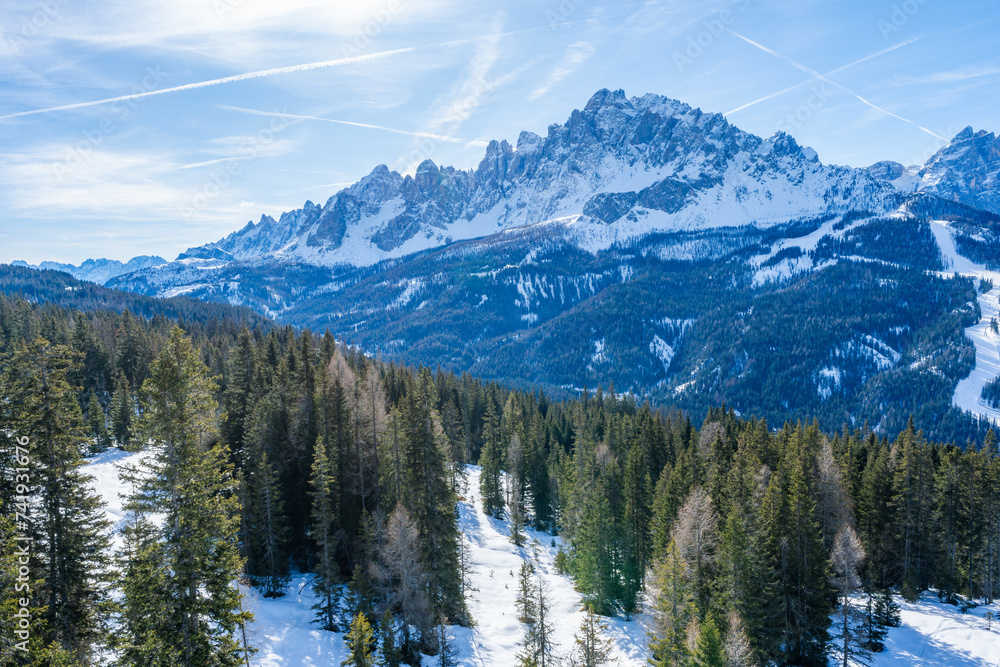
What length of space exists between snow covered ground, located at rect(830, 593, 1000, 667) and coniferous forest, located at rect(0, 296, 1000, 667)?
1551mm

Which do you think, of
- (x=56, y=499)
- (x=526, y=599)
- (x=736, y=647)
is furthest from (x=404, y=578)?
(x=56, y=499)

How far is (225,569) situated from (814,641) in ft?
127

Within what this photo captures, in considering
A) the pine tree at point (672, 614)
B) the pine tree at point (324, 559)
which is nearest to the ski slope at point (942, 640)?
the pine tree at point (672, 614)

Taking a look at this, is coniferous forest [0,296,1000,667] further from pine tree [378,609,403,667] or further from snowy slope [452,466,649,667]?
snowy slope [452,466,649,667]

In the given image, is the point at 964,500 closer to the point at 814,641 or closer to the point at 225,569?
the point at 814,641

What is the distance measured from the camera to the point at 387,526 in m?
38.7

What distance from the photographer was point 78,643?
1928cm

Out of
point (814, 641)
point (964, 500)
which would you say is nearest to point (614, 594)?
point (814, 641)

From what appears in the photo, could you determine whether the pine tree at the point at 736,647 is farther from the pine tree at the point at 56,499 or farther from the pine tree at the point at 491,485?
the pine tree at the point at 491,485

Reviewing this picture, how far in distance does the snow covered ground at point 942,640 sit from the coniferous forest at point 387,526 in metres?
1.55

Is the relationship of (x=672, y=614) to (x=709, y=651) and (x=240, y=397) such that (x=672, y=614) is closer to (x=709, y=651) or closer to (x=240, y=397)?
(x=709, y=651)

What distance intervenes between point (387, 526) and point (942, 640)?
42.7 metres

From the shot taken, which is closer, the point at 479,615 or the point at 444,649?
the point at 444,649

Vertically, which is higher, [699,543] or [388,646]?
[699,543]
